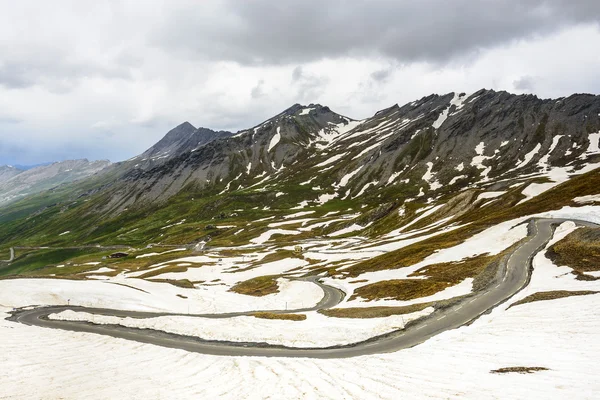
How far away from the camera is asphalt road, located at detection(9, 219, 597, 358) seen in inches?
1160

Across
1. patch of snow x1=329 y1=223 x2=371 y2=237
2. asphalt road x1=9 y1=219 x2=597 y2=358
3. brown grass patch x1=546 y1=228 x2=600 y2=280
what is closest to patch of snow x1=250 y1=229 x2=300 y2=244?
patch of snow x1=329 y1=223 x2=371 y2=237

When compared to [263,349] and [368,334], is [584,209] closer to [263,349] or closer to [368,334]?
[368,334]

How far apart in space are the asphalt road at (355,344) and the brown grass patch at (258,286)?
77.0ft

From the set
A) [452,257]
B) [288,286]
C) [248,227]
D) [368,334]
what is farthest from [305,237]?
[368,334]

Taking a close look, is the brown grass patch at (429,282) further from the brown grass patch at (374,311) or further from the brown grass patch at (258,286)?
the brown grass patch at (258,286)

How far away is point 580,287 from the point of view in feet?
110

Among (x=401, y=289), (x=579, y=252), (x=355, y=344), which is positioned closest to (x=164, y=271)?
(x=401, y=289)

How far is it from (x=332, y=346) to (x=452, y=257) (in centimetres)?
4236

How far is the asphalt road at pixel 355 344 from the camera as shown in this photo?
96.6ft

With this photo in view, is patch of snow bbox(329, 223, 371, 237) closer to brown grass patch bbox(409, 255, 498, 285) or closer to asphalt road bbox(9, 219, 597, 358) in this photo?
brown grass patch bbox(409, 255, 498, 285)

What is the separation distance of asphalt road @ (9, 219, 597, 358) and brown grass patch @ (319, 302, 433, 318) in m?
3.02

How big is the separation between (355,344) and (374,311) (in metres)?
12.1

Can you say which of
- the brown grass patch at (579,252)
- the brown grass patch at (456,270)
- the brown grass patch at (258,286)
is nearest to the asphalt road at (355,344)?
the brown grass patch at (579,252)

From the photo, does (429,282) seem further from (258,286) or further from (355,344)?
(258,286)
